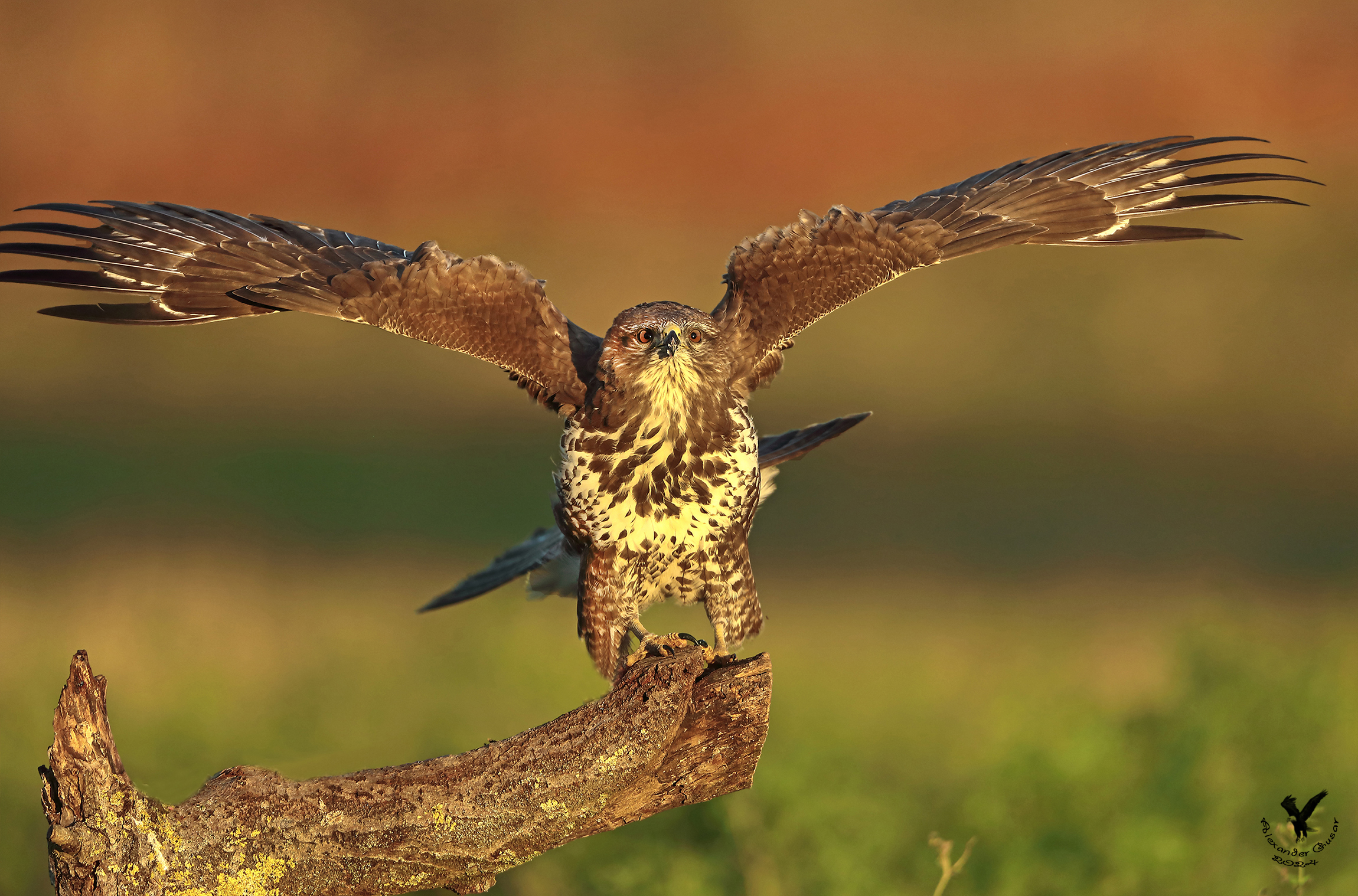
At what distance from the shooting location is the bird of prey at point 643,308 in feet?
14.7

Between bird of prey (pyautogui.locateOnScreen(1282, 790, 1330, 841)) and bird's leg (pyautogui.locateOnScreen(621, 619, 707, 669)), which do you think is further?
bird's leg (pyautogui.locateOnScreen(621, 619, 707, 669))

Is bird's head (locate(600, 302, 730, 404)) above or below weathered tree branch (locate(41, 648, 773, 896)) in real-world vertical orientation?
above

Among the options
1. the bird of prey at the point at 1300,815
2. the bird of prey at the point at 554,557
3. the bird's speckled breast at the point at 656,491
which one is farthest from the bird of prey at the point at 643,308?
the bird of prey at the point at 1300,815

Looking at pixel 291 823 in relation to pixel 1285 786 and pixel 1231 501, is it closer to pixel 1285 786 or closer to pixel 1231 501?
pixel 1285 786

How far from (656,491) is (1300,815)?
7.09ft

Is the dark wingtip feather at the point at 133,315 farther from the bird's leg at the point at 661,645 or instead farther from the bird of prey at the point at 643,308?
the bird's leg at the point at 661,645

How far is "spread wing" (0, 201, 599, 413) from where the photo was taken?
178 inches

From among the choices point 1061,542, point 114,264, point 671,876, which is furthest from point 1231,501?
→ point 114,264

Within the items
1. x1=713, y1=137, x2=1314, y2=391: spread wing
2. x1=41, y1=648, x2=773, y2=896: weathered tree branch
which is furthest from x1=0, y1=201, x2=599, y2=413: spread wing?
x1=41, y1=648, x2=773, y2=896: weathered tree branch

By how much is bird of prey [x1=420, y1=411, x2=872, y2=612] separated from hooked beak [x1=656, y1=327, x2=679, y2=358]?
1.23m

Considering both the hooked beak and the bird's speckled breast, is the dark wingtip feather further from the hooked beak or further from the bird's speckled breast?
the hooked beak

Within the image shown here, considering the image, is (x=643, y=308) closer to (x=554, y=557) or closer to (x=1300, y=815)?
(x=554, y=557)

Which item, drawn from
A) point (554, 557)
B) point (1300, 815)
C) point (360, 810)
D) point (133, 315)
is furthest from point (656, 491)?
point (1300, 815)

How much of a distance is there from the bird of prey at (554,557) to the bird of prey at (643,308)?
2.04ft
